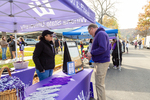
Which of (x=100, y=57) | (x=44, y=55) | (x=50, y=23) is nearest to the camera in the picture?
(x=100, y=57)

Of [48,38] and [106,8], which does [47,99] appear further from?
[106,8]

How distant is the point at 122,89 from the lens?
13.0 ft

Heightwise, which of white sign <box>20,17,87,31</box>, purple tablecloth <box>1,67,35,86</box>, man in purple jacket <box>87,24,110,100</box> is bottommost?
purple tablecloth <box>1,67,35,86</box>

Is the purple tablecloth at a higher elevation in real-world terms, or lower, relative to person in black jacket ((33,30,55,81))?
lower

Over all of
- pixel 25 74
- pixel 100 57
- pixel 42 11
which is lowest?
pixel 25 74

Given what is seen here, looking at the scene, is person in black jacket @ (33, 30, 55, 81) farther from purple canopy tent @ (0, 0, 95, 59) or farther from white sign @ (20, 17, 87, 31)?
white sign @ (20, 17, 87, 31)

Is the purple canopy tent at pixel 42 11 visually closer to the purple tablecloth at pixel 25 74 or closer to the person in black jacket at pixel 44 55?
the person in black jacket at pixel 44 55

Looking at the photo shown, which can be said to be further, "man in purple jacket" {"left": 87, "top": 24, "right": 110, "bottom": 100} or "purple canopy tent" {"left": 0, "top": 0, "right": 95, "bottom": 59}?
"purple canopy tent" {"left": 0, "top": 0, "right": 95, "bottom": 59}

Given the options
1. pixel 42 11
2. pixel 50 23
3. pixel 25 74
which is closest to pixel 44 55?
pixel 25 74

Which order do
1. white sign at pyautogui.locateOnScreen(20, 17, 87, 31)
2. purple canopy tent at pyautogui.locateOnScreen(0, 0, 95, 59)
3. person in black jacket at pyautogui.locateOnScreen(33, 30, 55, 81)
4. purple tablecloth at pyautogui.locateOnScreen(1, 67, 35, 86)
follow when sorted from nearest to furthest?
person in black jacket at pyautogui.locateOnScreen(33, 30, 55, 81) → purple canopy tent at pyautogui.locateOnScreen(0, 0, 95, 59) → purple tablecloth at pyautogui.locateOnScreen(1, 67, 35, 86) → white sign at pyautogui.locateOnScreen(20, 17, 87, 31)

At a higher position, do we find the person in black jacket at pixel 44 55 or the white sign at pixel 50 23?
the white sign at pixel 50 23

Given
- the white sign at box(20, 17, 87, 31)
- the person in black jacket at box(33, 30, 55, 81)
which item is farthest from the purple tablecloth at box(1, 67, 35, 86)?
the white sign at box(20, 17, 87, 31)

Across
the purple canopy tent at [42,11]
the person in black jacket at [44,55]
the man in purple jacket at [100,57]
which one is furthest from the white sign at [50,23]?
the man in purple jacket at [100,57]

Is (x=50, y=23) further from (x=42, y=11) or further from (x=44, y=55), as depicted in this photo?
(x=44, y=55)
